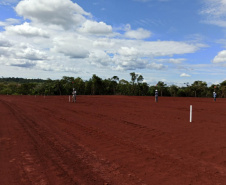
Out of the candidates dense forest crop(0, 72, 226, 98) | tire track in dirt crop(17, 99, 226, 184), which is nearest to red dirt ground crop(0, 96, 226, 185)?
tire track in dirt crop(17, 99, 226, 184)

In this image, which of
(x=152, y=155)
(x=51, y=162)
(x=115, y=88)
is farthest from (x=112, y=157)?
(x=115, y=88)

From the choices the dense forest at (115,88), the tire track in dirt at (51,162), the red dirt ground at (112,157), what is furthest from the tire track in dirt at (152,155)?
the dense forest at (115,88)

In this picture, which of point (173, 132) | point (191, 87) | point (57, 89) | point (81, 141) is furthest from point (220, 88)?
point (81, 141)

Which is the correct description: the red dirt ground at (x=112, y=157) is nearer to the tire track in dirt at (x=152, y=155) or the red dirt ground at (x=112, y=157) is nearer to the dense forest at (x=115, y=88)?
the tire track in dirt at (x=152, y=155)

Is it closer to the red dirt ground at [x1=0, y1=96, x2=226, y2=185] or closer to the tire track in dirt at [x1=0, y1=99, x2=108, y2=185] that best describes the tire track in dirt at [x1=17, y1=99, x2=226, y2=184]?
the red dirt ground at [x1=0, y1=96, x2=226, y2=185]

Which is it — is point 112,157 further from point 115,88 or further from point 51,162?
point 115,88

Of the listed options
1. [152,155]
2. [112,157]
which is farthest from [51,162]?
[152,155]

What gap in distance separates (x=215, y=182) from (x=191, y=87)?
201 feet

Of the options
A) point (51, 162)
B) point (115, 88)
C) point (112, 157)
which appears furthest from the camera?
point (115, 88)

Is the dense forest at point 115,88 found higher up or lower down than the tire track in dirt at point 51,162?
higher up

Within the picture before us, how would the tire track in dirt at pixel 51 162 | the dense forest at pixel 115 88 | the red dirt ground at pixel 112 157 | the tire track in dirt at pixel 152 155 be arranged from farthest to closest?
1. the dense forest at pixel 115 88
2. the tire track in dirt at pixel 152 155
3. the red dirt ground at pixel 112 157
4. the tire track in dirt at pixel 51 162

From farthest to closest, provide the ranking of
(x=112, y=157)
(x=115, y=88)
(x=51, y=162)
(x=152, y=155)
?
(x=115, y=88), (x=152, y=155), (x=112, y=157), (x=51, y=162)

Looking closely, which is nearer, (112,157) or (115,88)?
(112,157)

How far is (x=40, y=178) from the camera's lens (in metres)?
4.66
